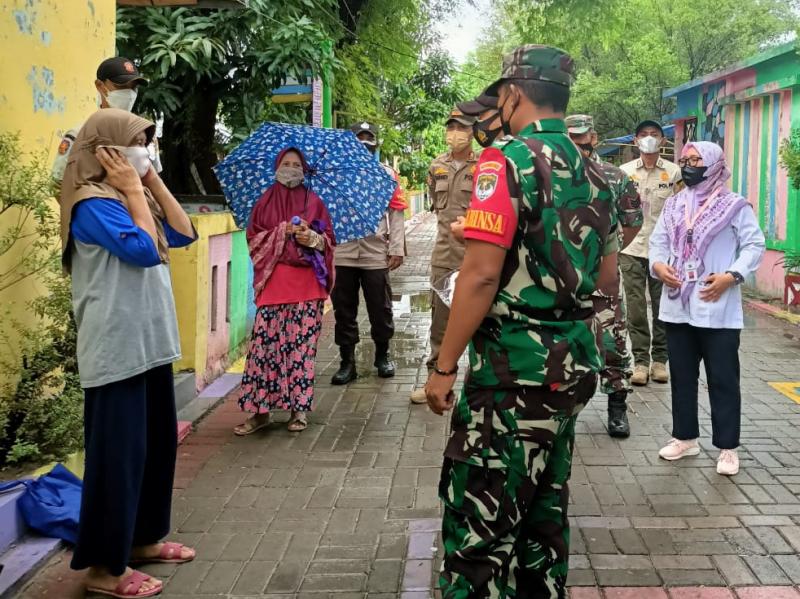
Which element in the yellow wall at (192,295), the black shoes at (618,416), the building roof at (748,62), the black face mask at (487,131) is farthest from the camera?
the building roof at (748,62)

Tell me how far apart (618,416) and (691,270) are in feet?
3.91

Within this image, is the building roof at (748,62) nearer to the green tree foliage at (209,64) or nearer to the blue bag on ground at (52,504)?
the green tree foliage at (209,64)

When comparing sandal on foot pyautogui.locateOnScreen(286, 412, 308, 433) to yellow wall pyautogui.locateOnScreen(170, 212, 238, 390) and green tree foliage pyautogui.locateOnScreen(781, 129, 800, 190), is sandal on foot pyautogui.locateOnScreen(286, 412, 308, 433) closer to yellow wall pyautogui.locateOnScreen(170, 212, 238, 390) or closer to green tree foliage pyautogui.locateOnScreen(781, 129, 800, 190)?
yellow wall pyautogui.locateOnScreen(170, 212, 238, 390)

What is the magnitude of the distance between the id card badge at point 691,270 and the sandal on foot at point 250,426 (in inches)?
111

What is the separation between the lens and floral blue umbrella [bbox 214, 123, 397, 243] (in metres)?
5.59

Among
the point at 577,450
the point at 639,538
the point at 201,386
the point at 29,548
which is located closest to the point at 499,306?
the point at 639,538

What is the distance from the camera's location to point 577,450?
207 inches

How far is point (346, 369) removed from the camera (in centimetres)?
700

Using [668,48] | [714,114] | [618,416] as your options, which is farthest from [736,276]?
[668,48]

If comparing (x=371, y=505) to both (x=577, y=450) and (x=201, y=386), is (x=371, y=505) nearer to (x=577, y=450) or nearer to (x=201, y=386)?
(x=577, y=450)

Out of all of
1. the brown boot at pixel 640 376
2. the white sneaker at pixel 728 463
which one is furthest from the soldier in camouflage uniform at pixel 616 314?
the brown boot at pixel 640 376

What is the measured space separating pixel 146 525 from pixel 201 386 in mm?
3003

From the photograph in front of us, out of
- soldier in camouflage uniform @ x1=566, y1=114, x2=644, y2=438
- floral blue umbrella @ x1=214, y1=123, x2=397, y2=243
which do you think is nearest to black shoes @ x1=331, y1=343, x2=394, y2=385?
floral blue umbrella @ x1=214, y1=123, x2=397, y2=243

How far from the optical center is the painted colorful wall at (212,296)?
6.34 meters
